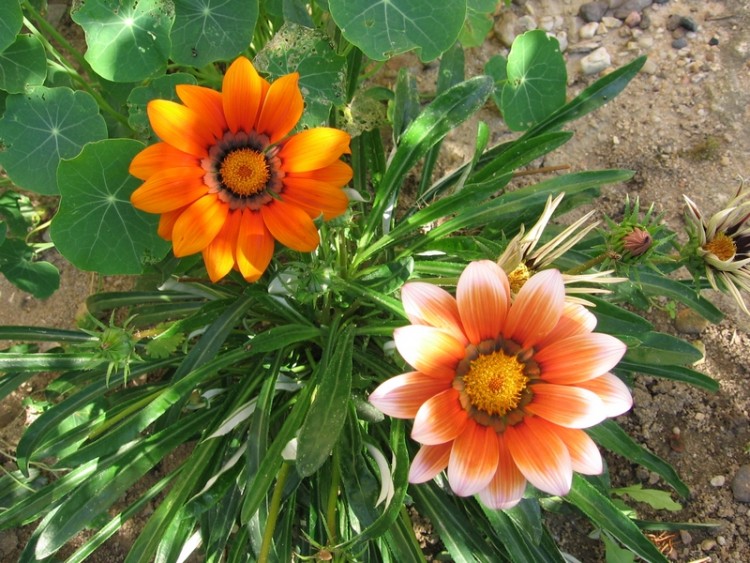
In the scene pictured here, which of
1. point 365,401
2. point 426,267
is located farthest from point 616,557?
point 426,267

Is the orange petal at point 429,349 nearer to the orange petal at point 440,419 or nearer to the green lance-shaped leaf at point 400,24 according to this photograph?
the orange petal at point 440,419

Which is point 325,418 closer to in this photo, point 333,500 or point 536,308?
point 333,500

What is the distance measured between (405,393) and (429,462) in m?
0.13

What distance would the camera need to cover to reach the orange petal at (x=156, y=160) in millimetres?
1297

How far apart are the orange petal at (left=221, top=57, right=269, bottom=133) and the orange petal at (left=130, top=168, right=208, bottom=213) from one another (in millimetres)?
145

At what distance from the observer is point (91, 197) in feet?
5.09

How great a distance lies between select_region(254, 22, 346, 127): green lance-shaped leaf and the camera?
169 cm

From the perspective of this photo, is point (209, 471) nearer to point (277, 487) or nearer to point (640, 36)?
point (277, 487)

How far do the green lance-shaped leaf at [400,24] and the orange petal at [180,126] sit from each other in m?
0.43

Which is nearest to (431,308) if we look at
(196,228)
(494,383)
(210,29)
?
(494,383)

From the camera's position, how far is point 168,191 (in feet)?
4.28

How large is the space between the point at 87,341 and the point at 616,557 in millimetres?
1651

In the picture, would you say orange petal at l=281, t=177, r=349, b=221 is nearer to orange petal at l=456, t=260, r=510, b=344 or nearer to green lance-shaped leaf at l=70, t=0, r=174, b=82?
orange petal at l=456, t=260, r=510, b=344

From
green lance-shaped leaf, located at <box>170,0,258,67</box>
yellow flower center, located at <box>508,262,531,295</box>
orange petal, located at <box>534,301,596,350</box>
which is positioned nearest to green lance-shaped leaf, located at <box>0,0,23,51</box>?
green lance-shaped leaf, located at <box>170,0,258,67</box>
